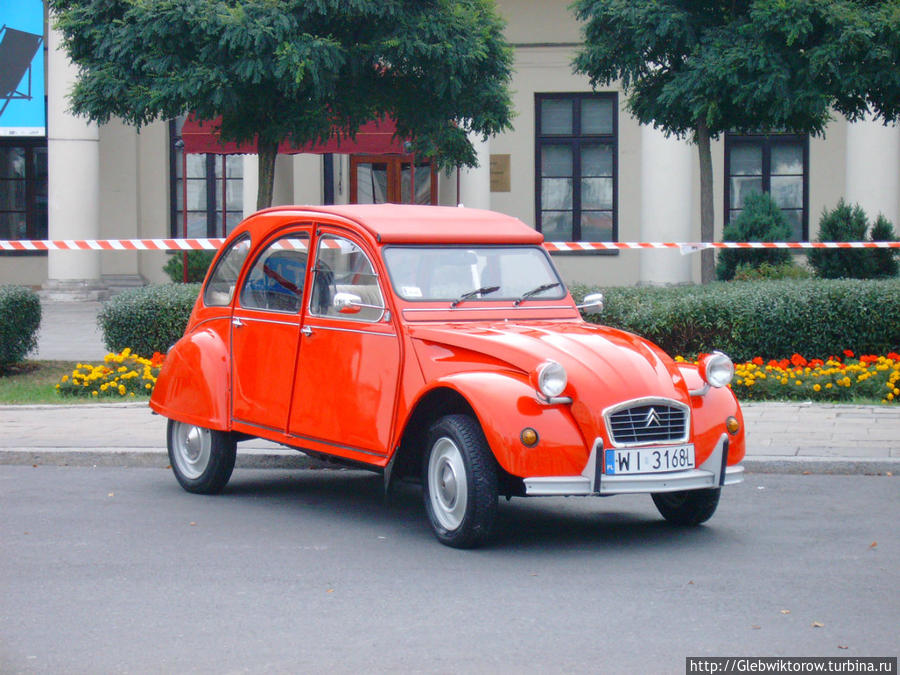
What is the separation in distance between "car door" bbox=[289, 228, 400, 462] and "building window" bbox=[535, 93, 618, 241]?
797 inches

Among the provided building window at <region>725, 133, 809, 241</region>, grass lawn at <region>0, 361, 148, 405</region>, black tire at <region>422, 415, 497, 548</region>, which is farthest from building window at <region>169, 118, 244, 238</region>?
black tire at <region>422, 415, 497, 548</region>

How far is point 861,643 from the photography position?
5008mm

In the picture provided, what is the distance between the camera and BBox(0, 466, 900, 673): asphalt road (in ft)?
16.2

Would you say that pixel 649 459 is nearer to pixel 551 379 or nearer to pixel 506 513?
pixel 551 379

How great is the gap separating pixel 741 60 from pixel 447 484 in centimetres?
996

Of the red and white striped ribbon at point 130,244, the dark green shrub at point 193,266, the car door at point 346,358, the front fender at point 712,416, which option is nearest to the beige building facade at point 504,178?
the dark green shrub at point 193,266

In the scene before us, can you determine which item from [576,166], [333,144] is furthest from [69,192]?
[576,166]

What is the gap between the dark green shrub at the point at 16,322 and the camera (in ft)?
45.2

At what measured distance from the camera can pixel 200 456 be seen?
8.54 metres

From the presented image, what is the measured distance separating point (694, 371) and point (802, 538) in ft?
3.40

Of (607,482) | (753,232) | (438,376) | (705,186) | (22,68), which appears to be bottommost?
(607,482)

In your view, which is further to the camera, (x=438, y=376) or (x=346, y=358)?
(x=346, y=358)

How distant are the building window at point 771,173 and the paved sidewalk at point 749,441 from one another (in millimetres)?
16375

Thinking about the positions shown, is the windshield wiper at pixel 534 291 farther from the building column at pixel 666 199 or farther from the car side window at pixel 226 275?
the building column at pixel 666 199
